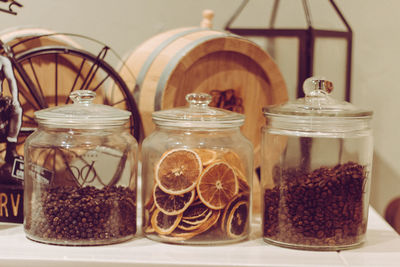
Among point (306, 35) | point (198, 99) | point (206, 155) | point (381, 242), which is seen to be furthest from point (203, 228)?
point (306, 35)

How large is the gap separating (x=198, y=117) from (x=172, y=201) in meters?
0.16

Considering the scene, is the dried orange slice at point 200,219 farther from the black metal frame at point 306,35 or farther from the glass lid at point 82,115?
the black metal frame at point 306,35

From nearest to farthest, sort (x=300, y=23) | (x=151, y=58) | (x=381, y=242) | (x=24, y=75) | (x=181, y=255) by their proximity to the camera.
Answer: (x=181, y=255), (x=381, y=242), (x=24, y=75), (x=151, y=58), (x=300, y=23)

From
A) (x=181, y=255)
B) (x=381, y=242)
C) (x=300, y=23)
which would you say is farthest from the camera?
(x=300, y=23)

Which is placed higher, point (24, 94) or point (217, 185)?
point (24, 94)

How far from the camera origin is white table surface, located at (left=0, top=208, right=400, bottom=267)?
0.89 meters

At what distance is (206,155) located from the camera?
981 mm

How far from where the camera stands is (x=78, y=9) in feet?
5.50

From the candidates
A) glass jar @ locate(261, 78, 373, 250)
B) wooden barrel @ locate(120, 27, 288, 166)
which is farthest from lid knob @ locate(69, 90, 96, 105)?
glass jar @ locate(261, 78, 373, 250)

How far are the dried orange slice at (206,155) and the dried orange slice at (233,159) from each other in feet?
0.07

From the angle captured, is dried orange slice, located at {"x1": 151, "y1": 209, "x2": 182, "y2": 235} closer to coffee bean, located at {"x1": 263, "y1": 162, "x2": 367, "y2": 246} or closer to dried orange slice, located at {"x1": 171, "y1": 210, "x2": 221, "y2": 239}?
dried orange slice, located at {"x1": 171, "y1": 210, "x2": 221, "y2": 239}

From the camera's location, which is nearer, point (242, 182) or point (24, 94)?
point (242, 182)

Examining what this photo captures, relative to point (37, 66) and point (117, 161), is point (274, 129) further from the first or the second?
point (37, 66)

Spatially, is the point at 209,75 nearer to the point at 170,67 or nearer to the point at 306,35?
the point at 170,67
